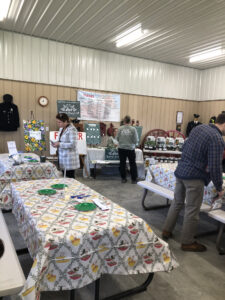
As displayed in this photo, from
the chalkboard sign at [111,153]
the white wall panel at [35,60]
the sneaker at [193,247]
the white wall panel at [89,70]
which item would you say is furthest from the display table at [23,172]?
the white wall panel at [89,70]

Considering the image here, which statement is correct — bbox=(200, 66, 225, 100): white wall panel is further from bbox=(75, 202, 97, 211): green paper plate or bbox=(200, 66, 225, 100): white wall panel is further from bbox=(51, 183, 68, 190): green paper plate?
bbox=(75, 202, 97, 211): green paper plate

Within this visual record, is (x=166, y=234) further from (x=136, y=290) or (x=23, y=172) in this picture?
(x=23, y=172)

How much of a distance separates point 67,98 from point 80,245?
208 inches

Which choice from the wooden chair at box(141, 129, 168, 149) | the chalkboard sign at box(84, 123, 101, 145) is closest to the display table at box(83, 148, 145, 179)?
the chalkboard sign at box(84, 123, 101, 145)

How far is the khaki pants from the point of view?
251 centimetres

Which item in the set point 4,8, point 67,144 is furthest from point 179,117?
point 4,8

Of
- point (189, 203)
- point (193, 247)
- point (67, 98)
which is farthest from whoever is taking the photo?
point (67, 98)

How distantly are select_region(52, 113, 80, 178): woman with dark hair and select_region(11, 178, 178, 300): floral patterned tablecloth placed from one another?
188 centimetres

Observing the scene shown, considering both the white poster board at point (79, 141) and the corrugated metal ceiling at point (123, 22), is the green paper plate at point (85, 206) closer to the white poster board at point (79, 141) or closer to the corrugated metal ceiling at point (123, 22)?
the corrugated metal ceiling at point (123, 22)

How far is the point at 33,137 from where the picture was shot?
16.7ft

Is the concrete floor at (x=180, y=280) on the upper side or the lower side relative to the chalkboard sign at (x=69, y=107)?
lower

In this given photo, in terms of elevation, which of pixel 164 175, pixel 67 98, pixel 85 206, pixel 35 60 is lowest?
pixel 164 175

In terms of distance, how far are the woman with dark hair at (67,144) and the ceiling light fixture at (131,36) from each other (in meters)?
2.63

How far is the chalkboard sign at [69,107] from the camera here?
605cm
